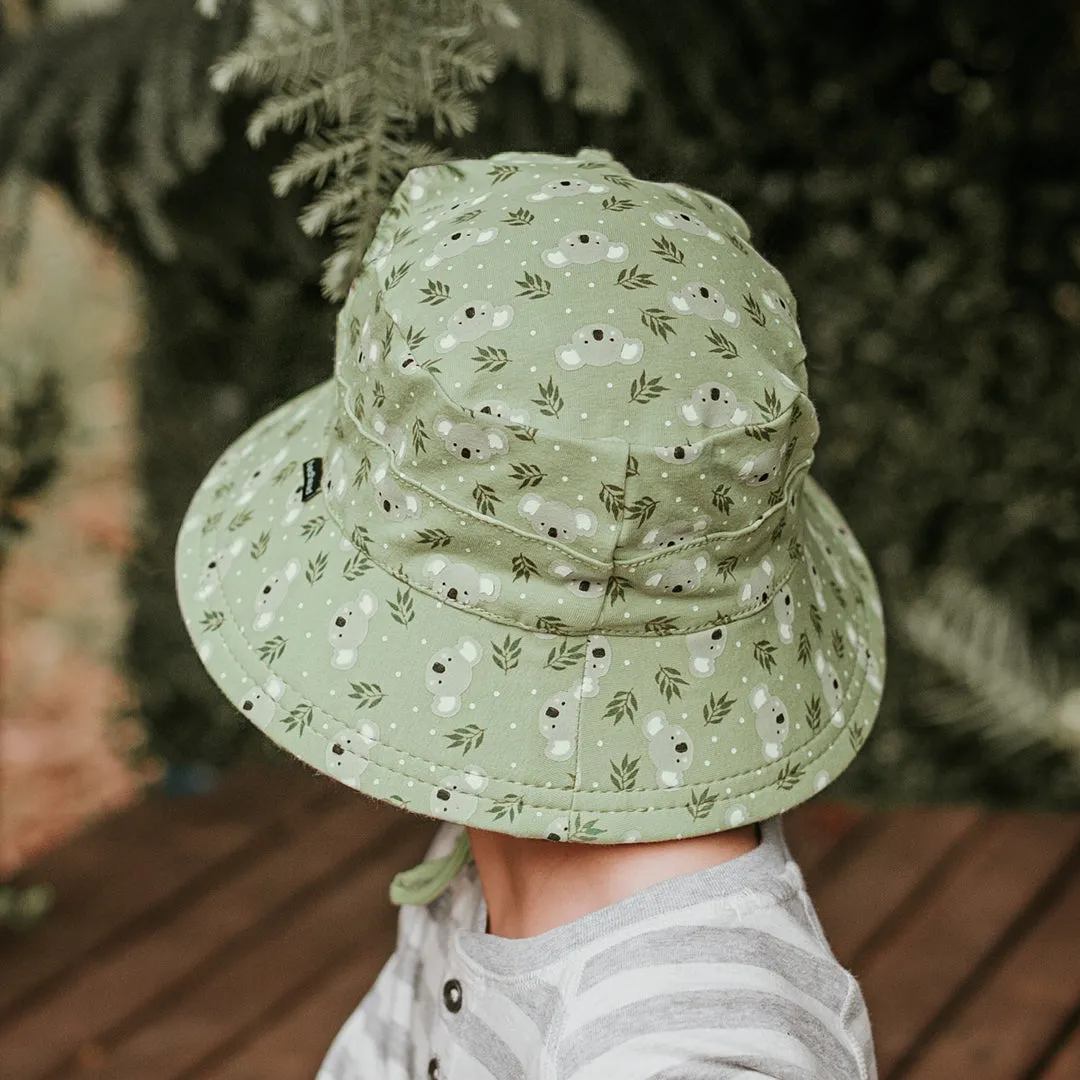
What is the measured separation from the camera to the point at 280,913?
8.20ft

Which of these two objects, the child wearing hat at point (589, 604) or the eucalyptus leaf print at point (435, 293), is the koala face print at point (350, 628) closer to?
the child wearing hat at point (589, 604)

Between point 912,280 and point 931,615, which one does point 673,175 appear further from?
point 931,615

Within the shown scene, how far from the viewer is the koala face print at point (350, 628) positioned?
100cm

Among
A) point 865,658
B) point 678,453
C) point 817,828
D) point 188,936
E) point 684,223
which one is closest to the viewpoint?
point 678,453

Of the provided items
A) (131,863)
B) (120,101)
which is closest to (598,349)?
(120,101)

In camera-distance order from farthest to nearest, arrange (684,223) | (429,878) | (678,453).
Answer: (429,878) < (684,223) < (678,453)

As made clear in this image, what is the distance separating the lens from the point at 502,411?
0.92 metres

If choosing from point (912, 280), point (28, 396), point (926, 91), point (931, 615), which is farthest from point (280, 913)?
point (926, 91)

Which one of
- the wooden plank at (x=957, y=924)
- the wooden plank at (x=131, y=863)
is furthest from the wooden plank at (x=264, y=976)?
the wooden plank at (x=957, y=924)

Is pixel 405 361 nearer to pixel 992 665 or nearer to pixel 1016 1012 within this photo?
pixel 1016 1012

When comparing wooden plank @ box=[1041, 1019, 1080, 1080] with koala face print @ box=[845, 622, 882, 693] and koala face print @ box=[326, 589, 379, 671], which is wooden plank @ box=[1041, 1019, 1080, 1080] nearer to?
koala face print @ box=[845, 622, 882, 693]

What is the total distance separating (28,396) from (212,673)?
150 centimetres

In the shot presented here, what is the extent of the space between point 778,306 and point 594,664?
33cm

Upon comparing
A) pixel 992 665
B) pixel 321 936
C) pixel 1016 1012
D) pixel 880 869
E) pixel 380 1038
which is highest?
Answer: pixel 380 1038
